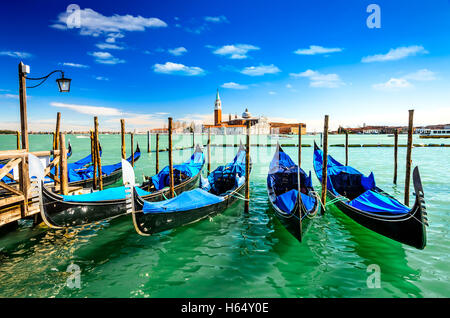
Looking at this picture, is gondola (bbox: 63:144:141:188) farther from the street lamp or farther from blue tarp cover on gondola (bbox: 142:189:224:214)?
blue tarp cover on gondola (bbox: 142:189:224:214)

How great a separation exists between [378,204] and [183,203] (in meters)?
3.82

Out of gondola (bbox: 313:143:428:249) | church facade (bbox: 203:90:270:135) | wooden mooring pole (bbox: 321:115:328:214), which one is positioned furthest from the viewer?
church facade (bbox: 203:90:270:135)

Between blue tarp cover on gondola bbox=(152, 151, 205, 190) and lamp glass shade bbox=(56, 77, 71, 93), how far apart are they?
382 cm

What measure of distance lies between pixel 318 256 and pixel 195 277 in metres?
2.16

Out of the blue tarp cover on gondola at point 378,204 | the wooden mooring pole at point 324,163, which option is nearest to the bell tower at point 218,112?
the wooden mooring pole at point 324,163

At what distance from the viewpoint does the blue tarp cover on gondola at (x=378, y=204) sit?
14.3 ft

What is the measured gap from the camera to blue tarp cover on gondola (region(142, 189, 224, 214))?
14.3ft

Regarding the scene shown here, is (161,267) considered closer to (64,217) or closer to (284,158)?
(64,217)

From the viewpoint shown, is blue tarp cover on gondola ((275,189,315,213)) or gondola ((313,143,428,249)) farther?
blue tarp cover on gondola ((275,189,315,213))

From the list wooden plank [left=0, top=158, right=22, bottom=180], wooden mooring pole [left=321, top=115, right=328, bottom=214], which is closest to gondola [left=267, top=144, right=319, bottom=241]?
wooden mooring pole [left=321, top=115, right=328, bottom=214]

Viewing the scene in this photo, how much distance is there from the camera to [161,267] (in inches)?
157

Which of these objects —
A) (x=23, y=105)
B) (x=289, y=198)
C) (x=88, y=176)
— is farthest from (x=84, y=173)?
(x=289, y=198)

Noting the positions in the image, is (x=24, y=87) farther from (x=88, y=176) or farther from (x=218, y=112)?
(x=218, y=112)

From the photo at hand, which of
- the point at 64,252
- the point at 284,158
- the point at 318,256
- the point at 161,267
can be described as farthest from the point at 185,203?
the point at 284,158
